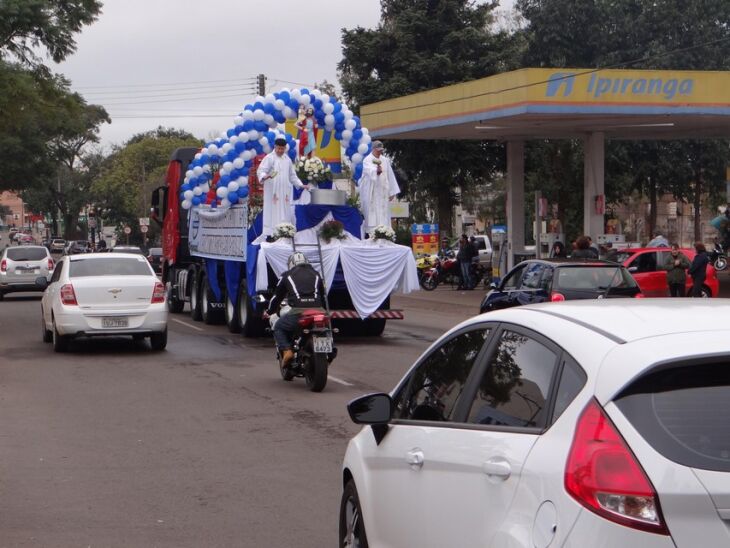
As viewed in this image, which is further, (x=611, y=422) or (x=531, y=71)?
(x=531, y=71)

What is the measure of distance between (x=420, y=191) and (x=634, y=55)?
1151cm

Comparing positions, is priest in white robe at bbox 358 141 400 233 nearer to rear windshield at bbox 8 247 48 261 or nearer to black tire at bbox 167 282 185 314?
black tire at bbox 167 282 185 314

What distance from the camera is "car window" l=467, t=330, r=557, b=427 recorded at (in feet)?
12.5

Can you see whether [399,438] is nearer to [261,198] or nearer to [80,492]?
[80,492]

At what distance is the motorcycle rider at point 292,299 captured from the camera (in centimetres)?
1384

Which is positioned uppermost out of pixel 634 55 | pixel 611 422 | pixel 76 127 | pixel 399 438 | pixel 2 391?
pixel 634 55

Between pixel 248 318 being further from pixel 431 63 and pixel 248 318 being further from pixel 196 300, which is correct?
pixel 431 63

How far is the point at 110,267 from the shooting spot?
59.6ft

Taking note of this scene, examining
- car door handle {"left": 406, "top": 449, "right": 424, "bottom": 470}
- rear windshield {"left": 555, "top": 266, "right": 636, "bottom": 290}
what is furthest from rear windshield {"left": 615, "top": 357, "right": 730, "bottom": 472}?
rear windshield {"left": 555, "top": 266, "right": 636, "bottom": 290}

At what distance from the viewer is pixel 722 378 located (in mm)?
3354

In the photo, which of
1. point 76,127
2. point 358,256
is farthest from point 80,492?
point 76,127

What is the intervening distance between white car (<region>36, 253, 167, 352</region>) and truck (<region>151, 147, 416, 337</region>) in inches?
70.7

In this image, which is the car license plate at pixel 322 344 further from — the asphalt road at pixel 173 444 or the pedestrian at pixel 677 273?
the pedestrian at pixel 677 273

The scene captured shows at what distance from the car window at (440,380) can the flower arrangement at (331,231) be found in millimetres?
14644
